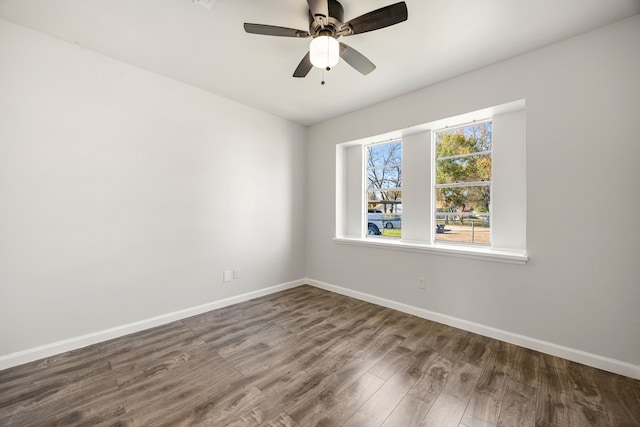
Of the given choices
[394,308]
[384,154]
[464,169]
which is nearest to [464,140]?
[464,169]

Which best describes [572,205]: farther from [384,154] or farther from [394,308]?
[384,154]

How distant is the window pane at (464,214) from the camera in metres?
2.85

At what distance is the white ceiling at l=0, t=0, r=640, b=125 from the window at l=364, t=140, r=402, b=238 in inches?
41.3

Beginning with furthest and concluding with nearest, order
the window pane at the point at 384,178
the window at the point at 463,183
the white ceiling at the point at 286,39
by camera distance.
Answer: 1. the window pane at the point at 384,178
2. the window at the point at 463,183
3. the white ceiling at the point at 286,39

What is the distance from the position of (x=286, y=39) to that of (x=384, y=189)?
235 centimetres

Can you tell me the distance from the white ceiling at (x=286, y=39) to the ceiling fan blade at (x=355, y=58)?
24 cm

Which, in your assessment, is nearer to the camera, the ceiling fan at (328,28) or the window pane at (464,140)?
the ceiling fan at (328,28)

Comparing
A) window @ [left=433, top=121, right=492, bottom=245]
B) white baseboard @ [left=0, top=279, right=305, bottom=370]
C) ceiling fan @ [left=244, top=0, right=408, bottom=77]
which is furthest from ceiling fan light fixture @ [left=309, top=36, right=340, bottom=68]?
white baseboard @ [left=0, top=279, right=305, bottom=370]

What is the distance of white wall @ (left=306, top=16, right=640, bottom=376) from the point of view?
190 centimetres

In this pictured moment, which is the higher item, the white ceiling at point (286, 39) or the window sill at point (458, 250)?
the white ceiling at point (286, 39)

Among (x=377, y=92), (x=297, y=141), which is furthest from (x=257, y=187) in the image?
(x=377, y=92)

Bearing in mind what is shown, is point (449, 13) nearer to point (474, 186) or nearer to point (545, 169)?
point (545, 169)

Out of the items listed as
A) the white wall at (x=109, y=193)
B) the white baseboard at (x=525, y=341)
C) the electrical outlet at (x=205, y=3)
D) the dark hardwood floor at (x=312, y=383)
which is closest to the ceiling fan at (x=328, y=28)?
the electrical outlet at (x=205, y=3)

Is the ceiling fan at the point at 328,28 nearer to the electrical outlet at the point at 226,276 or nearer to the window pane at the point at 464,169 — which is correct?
the window pane at the point at 464,169
